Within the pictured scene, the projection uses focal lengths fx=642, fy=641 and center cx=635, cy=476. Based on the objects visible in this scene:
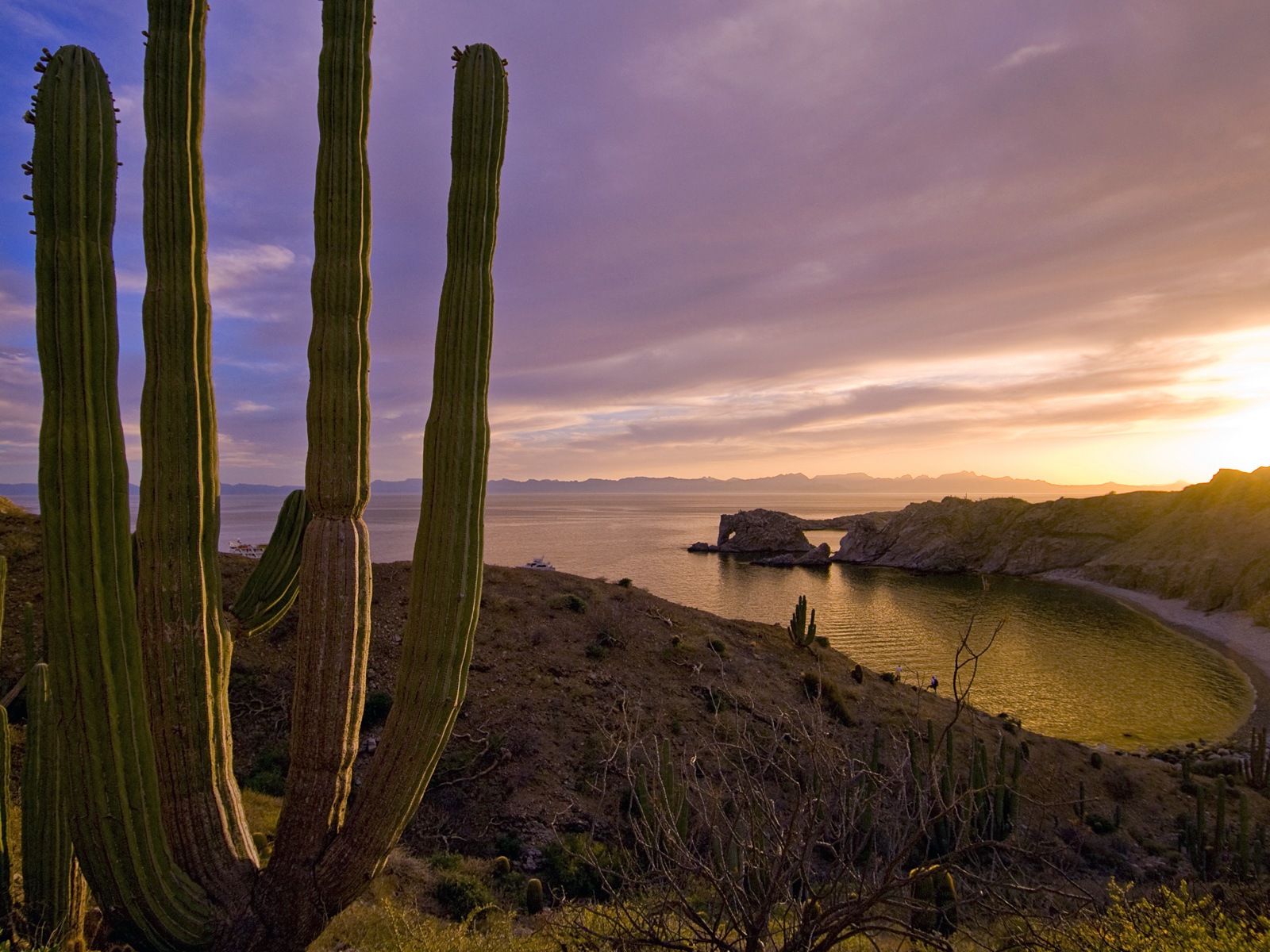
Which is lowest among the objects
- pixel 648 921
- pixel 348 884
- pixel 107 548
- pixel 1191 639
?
pixel 1191 639

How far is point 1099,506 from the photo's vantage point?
228 feet

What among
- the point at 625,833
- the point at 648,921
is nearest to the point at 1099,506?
the point at 625,833

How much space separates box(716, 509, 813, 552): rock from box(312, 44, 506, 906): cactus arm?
8525cm

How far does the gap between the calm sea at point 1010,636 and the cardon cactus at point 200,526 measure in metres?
4.68

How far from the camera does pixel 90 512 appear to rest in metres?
4.38

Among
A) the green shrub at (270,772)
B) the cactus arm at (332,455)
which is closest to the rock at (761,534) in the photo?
the green shrub at (270,772)

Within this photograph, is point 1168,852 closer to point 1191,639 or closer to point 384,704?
point 384,704

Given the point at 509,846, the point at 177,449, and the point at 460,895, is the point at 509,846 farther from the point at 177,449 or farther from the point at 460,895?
the point at 177,449

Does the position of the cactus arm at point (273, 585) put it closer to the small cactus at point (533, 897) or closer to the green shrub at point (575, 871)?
the small cactus at point (533, 897)

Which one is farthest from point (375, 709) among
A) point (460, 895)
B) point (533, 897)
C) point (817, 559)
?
point (817, 559)

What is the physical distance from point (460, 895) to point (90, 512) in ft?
26.8

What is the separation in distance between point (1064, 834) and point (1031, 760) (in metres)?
4.26

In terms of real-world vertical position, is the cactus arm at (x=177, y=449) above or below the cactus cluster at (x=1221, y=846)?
above

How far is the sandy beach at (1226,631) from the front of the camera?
31622 mm
